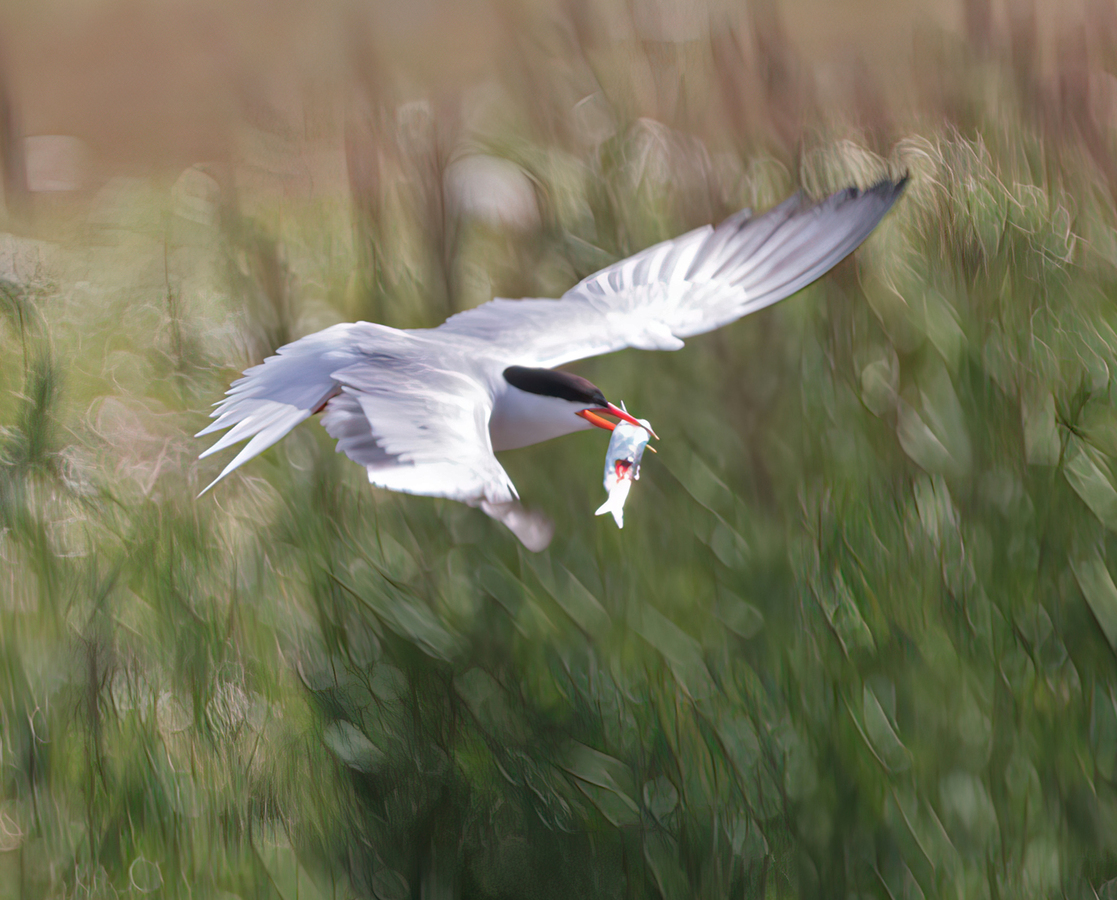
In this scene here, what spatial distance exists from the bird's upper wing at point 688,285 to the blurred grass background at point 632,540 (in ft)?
0.08

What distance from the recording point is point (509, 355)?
34.5 inches

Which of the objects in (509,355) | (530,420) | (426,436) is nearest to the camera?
(426,436)

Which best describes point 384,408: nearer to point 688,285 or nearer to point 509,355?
point 509,355

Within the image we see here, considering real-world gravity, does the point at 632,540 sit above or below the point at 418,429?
below

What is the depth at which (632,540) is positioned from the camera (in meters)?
0.74

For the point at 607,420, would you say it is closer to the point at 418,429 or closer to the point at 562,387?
the point at 562,387

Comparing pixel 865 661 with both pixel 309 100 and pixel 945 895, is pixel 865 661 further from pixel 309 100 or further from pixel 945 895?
pixel 309 100

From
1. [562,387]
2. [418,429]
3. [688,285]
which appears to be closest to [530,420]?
[562,387]

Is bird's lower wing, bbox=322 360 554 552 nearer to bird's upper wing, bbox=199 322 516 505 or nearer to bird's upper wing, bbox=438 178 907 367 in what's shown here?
bird's upper wing, bbox=199 322 516 505

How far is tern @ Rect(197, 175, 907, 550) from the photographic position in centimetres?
65

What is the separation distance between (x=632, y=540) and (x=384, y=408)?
20cm

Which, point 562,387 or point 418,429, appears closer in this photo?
point 418,429

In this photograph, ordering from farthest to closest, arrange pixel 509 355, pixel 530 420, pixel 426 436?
pixel 509 355, pixel 530 420, pixel 426 436

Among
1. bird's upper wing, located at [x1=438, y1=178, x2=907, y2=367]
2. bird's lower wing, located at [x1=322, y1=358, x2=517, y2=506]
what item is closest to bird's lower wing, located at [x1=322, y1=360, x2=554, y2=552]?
bird's lower wing, located at [x1=322, y1=358, x2=517, y2=506]
